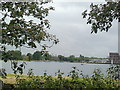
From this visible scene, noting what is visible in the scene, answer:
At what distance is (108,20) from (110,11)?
95mm

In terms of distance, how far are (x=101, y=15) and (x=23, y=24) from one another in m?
0.76

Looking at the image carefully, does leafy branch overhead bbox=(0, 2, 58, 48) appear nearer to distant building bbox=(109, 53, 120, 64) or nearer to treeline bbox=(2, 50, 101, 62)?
treeline bbox=(2, 50, 101, 62)

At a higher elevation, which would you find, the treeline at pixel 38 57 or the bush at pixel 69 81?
the treeline at pixel 38 57

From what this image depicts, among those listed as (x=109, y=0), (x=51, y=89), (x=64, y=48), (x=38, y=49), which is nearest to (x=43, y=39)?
(x=38, y=49)

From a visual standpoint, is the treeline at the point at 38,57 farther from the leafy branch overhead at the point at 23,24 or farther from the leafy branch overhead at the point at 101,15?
the leafy branch overhead at the point at 101,15

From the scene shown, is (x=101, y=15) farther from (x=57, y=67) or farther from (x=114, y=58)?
(x=57, y=67)

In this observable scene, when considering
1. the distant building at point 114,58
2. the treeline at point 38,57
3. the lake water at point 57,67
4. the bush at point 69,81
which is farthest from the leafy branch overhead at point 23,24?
the distant building at point 114,58

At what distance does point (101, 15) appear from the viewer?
190 centimetres

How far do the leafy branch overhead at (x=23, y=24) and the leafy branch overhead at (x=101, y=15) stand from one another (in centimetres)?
40

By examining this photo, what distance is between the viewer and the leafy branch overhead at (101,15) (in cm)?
184

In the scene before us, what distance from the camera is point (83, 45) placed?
2084 mm

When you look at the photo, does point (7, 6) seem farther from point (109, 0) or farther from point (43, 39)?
point (109, 0)

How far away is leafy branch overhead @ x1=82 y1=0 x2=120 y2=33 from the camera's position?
184 cm

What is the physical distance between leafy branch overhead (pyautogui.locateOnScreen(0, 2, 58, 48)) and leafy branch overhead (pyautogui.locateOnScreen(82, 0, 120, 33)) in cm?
40
